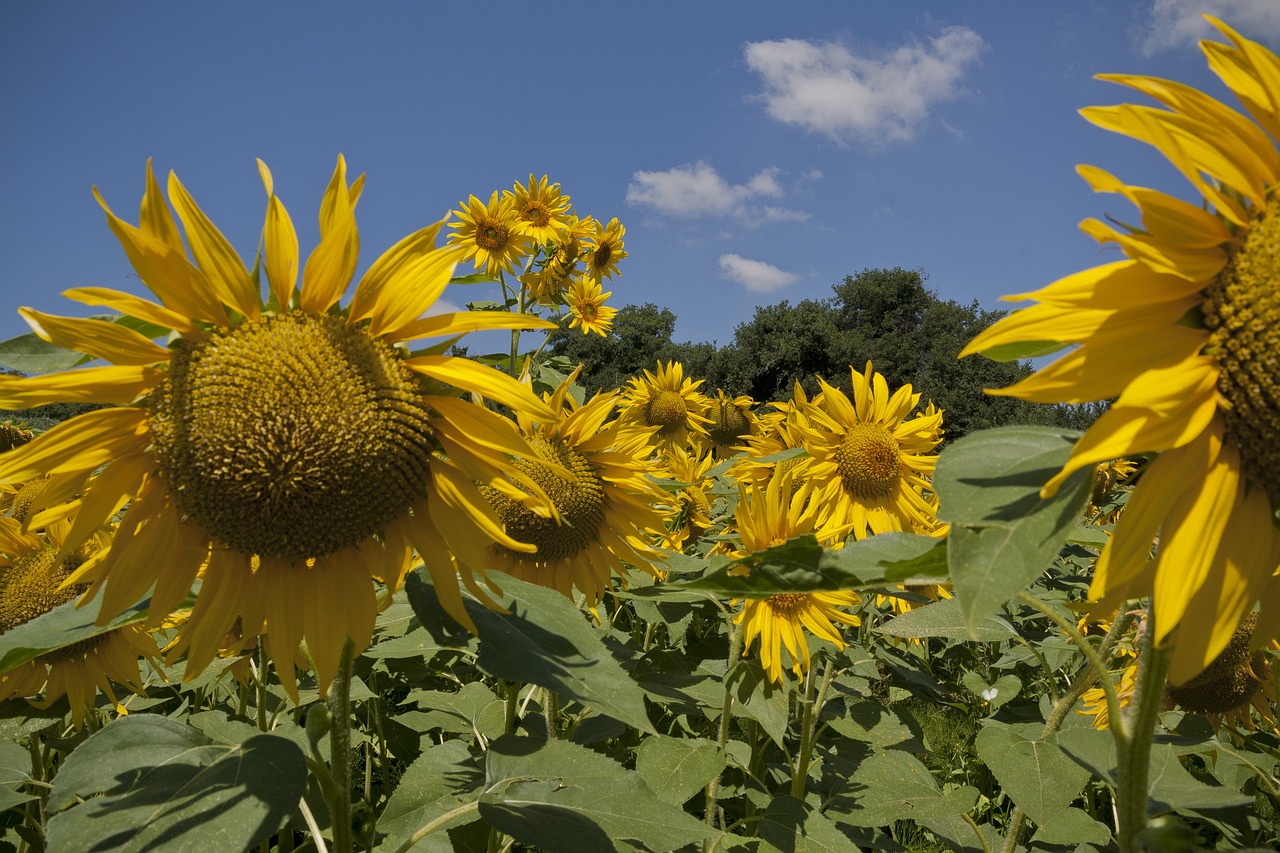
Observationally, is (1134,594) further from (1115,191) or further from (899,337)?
(899,337)

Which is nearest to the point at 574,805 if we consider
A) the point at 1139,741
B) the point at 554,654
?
the point at 554,654

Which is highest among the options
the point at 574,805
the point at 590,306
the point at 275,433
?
the point at 590,306

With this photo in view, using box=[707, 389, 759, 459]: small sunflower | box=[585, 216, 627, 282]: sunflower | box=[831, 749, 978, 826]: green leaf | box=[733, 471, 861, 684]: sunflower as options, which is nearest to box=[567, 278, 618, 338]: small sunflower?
box=[585, 216, 627, 282]: sunflower

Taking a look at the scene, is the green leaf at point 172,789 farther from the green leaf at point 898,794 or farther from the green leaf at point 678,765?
the green leaf at point 898,794

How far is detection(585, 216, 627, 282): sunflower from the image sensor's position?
8209mm

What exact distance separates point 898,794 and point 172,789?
2425mm

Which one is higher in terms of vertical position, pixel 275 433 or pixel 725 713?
pixel 275 433

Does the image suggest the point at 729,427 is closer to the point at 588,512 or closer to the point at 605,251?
the point at 605,251

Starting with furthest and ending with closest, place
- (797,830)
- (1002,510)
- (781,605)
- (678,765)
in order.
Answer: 1. (781,605)
2. (797,830)
3. (678,765)
4. (1002,510)

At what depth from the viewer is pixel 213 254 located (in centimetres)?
138

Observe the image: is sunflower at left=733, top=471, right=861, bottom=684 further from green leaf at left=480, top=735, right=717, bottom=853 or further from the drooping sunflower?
the drooping sunflower

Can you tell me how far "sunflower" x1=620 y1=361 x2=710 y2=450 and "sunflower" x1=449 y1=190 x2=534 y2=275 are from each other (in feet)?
5.75

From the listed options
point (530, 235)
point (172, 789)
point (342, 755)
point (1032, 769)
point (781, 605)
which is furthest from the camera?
point (530, 235)

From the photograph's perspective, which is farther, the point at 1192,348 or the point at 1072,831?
the point at 1072,831
